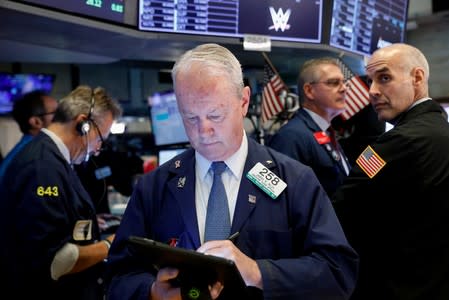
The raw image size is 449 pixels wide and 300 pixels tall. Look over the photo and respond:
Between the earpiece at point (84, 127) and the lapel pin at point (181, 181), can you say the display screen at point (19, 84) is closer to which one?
the earpiece at point (84, 127)

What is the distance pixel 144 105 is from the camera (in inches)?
240

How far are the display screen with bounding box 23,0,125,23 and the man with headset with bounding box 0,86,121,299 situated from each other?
544mm

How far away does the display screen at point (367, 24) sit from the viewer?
348cm

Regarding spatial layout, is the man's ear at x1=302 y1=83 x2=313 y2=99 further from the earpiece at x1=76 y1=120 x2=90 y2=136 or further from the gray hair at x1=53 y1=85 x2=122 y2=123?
the earpiece at x1=76 y1=120 x2=90 y2=136

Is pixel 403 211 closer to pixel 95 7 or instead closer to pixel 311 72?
pixel 311 72

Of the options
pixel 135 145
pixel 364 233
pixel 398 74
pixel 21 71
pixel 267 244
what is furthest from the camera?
pixel 135 145

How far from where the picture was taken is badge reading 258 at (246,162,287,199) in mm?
1454

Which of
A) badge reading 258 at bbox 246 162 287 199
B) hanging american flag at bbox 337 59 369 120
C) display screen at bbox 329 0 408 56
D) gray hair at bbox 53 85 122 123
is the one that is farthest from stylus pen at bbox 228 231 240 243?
hanging american flag at bbox 337 59 369 120

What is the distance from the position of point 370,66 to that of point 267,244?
1288mm

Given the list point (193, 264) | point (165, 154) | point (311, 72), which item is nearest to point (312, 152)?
point (311, 72)

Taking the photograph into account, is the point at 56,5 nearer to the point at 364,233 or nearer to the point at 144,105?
the point at 364,233

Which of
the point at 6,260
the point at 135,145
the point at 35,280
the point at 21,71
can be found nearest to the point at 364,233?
the point at 35,280

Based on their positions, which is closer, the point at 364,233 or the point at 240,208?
the point at 240,208

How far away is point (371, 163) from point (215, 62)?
101 cm
